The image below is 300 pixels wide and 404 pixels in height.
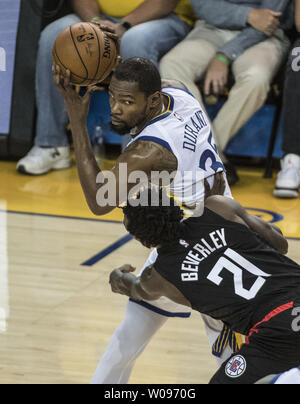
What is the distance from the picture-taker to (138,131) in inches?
91.0

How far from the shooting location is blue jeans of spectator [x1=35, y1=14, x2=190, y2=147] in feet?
16.6

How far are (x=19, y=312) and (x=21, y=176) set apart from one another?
8.17 feet

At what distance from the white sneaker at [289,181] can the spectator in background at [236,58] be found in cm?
37

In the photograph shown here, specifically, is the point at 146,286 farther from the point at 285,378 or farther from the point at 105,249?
the point at 105,249

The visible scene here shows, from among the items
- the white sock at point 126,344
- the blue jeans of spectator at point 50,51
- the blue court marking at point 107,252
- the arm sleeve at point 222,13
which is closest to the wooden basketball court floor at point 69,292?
the blue court marking at point 107,252

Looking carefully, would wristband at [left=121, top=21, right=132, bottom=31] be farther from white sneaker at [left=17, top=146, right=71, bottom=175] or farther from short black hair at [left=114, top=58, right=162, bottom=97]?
short black hair at [left=114, top=58, right=162, bottom=97]

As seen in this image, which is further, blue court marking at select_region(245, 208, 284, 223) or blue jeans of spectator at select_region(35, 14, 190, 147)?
blue jeans of spectator at select_region(35, 14, 190, 147)

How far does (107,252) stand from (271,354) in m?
2.10

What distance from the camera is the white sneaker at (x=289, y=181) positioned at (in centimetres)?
489

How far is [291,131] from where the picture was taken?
5.04 metres

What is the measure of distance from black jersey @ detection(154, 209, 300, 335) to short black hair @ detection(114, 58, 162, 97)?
0.51m

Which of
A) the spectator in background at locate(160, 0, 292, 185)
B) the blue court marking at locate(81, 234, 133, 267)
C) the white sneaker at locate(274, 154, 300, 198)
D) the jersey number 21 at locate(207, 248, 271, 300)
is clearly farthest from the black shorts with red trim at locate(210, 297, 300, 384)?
the spectator in background at locate(160, 0, 292, 185)
